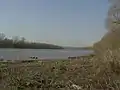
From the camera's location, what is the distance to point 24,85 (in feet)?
28.9

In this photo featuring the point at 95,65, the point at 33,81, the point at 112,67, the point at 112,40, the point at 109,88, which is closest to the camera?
the point at 109,88

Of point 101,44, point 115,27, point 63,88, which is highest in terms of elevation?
point 115,27

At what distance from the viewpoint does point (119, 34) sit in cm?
1298

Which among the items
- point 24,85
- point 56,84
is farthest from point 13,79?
point 56,84

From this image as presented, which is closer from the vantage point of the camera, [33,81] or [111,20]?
[33,81]

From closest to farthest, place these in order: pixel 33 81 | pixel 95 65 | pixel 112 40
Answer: pixel 33 81
pixel 95 65
pixel 112 40

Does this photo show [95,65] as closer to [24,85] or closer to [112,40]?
[112,40]

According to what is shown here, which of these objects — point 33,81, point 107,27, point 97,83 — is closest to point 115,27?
point 107,27

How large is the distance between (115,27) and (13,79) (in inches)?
266

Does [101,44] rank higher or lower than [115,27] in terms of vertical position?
lower

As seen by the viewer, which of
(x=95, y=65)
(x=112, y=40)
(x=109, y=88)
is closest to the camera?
(x=109, y=88)

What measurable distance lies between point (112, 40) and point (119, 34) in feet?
1.72

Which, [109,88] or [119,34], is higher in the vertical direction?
[119,34]

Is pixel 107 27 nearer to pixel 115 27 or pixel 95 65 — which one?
pixel 115 27
